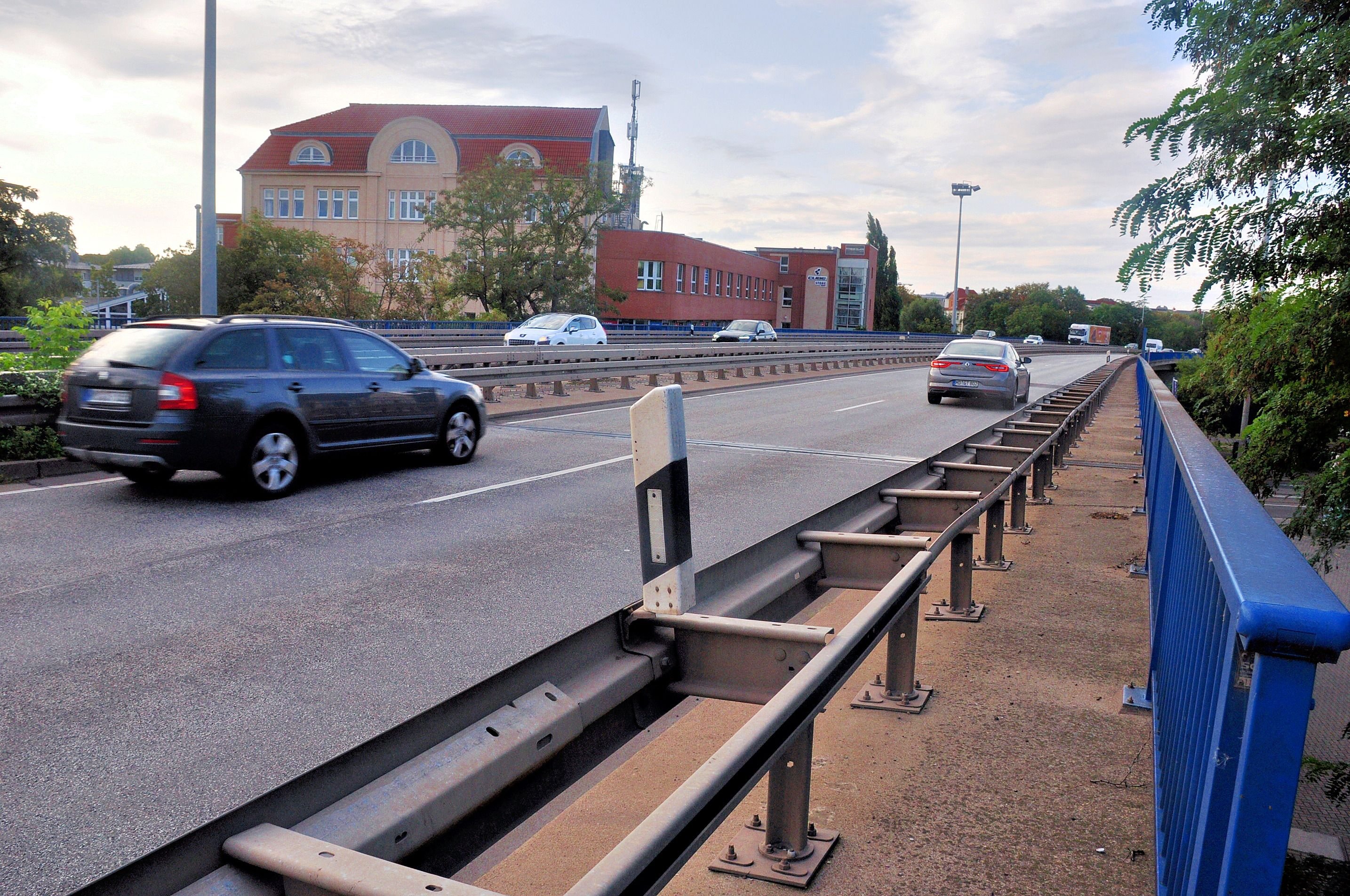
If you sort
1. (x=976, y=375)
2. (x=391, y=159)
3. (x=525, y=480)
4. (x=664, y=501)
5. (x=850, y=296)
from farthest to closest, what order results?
(x=850, y=296), (x=391, y=159), (x=976, y=375), (x=525, y=480), (x=664, y=501)

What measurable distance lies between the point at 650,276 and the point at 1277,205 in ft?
212

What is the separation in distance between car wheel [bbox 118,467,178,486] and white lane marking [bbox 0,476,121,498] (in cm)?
31

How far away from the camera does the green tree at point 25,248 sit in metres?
47.5

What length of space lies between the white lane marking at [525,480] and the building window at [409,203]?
58166 millimetres

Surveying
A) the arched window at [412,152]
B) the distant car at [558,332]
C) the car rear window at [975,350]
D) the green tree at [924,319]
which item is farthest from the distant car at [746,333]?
the green tree at [924,319]

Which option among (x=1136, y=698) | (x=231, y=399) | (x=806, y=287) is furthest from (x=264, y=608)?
(x=806, y=287)

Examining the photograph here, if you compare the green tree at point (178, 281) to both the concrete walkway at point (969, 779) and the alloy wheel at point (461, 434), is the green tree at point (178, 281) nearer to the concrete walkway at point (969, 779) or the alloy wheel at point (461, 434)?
the alloy wheel at point (461, 434)

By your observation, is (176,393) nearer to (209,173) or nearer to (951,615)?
(951,615)

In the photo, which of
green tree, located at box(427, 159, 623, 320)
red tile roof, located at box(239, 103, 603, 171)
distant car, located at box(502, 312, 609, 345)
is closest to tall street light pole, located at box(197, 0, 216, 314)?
distant car, located at box(502, 312, 609, 345)

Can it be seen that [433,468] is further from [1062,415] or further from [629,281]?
[629,281]

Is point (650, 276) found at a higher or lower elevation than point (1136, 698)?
higher

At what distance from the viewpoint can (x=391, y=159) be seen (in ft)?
222

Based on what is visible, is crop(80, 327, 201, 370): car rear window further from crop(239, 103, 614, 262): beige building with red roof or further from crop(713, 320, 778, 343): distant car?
crop(239, 103, 614, 262): beige building with red roof

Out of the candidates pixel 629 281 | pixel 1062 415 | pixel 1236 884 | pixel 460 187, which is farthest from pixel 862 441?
pixel 629 281
